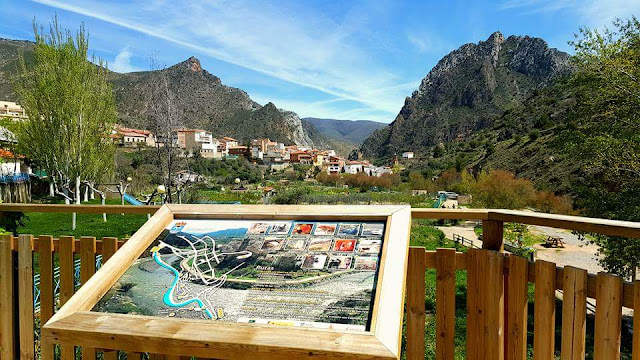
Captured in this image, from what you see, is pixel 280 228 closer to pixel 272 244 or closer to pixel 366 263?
pixel 272 244

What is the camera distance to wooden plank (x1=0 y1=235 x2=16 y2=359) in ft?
7.97

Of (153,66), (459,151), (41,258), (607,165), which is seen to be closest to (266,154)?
(459,151)

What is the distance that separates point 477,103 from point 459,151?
22.5 meters

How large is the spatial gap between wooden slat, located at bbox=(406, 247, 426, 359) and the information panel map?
316mm

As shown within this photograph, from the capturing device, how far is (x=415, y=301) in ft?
6.12

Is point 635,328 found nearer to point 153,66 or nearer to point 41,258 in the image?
point 41,258

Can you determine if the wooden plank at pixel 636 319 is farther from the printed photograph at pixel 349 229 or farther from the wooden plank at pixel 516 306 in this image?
the printed photograph at pixel 349 229

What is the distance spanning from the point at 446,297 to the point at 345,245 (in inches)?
23.1

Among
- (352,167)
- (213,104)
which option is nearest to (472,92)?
(352,167)

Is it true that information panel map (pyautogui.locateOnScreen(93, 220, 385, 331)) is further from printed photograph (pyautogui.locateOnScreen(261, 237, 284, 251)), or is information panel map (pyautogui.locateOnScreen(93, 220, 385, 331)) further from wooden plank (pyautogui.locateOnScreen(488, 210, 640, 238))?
wooden plank (pyautogui.locateOnScreen(488, 210, 640, 238))

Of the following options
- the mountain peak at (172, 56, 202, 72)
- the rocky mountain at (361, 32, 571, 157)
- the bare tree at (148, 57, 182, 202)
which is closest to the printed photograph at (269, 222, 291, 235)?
the bare tree at (148, 57, 182, 202)

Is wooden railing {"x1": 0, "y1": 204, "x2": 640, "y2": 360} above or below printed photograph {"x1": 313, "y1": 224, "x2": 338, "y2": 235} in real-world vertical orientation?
below

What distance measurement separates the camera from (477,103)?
79.2 meters

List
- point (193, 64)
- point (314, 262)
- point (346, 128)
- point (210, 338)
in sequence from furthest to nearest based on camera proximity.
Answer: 1. point (346, 128)
2. point (193, 64)
3. point (314, 262)
4. point (210, 338)
